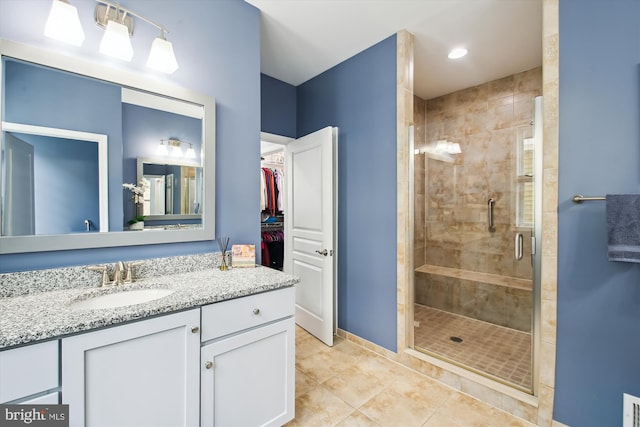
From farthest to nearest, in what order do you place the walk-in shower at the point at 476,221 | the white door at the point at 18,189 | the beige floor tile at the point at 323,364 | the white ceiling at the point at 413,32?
the walk-in shower at the point at 476,221, the beige floor tile at the point at 323,364, the white ceiling at the point at 413,32, the white door at the point at 18,189

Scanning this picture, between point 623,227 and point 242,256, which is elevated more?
point 623,227

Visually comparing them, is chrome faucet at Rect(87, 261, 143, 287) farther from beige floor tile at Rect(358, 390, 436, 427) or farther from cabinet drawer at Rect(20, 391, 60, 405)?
beige floor tile at Rect(358, 390, 436, 427)

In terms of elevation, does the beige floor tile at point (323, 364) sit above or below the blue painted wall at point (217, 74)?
below

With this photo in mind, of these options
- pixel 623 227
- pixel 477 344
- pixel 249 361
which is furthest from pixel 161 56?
pixel 477 344

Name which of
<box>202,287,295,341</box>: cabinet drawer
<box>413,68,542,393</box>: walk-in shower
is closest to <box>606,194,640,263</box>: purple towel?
<box>413,68,542,393</box>: walk-in shower

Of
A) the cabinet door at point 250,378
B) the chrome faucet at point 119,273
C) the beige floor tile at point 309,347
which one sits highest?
the chrome faucet at point 119,273

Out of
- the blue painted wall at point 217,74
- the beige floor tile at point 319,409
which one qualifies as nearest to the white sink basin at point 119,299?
the blue painted wall at point 217,74

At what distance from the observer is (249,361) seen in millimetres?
1404

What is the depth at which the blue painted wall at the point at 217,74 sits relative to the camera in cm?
141

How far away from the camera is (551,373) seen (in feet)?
5.24

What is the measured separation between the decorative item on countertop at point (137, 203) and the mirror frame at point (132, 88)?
0.05 metres

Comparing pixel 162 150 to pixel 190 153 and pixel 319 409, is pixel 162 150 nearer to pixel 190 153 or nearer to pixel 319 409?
pixel 190 153

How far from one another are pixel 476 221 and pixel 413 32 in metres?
2.32

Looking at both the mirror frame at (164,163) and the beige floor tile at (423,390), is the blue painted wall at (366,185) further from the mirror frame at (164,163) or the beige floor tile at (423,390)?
the mirror frame at (164,163)
